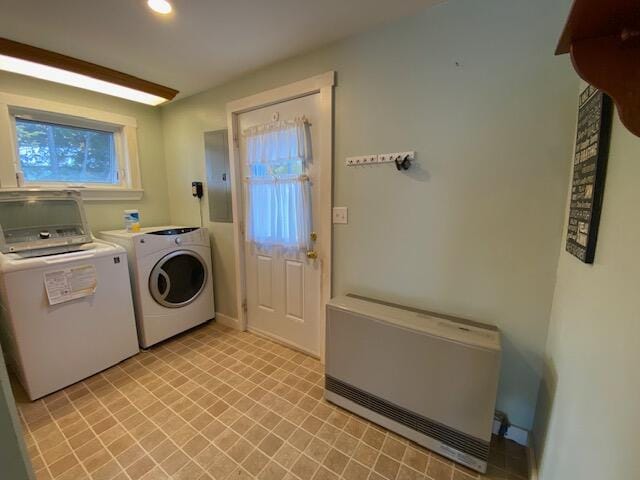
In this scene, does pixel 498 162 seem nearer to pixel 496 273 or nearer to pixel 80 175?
pixel 496 273

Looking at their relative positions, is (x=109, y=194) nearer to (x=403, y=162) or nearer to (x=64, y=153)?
(x=64, y=153)

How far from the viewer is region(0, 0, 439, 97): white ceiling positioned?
1309 millimetres

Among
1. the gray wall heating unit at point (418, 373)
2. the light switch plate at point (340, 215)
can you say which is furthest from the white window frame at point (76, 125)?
the gray wall heating unit at point (418, 373)

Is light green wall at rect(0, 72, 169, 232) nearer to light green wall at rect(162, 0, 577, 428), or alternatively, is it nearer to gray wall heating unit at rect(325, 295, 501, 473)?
light green wall at rect(162, 0, 577, 428)

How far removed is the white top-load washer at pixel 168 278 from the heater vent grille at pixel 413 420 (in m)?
1.55

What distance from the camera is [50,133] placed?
2154 mm

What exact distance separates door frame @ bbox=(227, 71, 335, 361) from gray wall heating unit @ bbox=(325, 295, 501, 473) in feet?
1.31

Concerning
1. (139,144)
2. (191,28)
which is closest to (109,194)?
(139,144)

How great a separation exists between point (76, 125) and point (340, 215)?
8.15ft

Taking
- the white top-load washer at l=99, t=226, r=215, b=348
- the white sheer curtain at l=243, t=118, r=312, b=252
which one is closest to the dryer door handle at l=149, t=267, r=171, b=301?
the white top-load washer at l=99, t=226, r=215, b=348

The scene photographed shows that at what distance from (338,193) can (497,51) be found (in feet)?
3.49

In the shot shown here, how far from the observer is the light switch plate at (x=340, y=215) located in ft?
5.75

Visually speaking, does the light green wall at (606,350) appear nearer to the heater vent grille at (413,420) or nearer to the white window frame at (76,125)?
the heater vent grille at (413,420)

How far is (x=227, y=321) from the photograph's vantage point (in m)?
2.64
